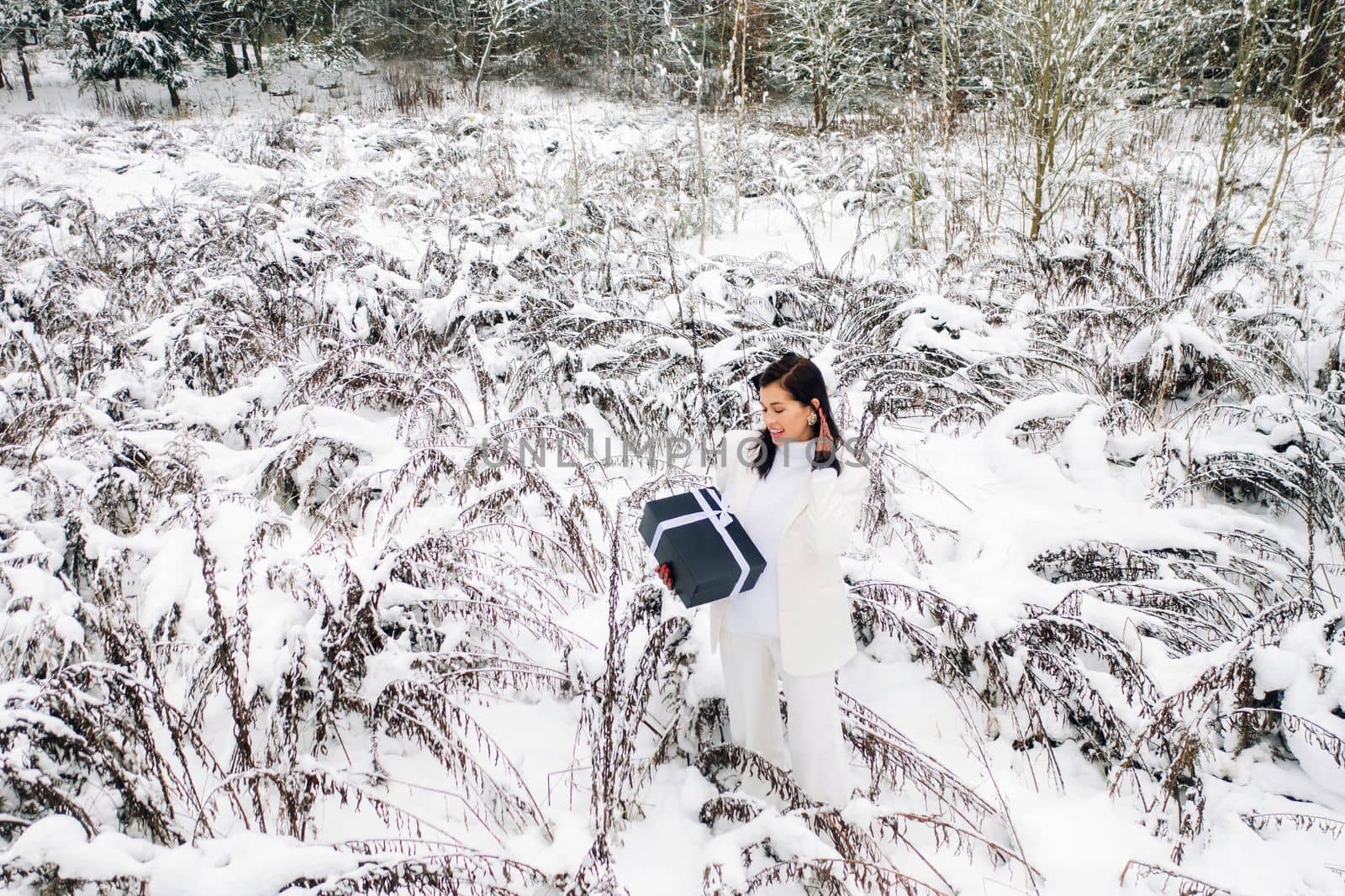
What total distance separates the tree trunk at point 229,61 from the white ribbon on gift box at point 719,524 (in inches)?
841

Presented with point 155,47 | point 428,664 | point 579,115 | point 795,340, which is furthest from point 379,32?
point 428,664

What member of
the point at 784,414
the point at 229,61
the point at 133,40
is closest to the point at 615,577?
the point at 784,414

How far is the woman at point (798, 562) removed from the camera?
4.34 feet

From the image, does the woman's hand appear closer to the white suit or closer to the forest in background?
the white suit

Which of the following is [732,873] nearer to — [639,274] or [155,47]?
[639,274]

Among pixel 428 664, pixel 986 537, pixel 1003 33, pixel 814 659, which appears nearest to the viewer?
pixel 814 659

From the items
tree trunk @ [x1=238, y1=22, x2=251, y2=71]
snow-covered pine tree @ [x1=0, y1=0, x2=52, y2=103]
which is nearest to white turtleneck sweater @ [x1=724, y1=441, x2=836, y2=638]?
tree trunk @ [x1=238, y1=22, x2=251, y2=71]

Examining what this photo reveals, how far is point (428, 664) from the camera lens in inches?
64.3

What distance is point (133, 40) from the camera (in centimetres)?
1352

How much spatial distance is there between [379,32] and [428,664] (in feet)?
75.8

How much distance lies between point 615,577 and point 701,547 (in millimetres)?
176

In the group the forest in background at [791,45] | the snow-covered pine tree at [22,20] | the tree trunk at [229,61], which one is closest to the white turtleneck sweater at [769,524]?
the forest in background at [791,45]

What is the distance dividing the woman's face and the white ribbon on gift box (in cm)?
20

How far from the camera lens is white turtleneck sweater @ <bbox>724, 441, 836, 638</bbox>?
4.62 feet
